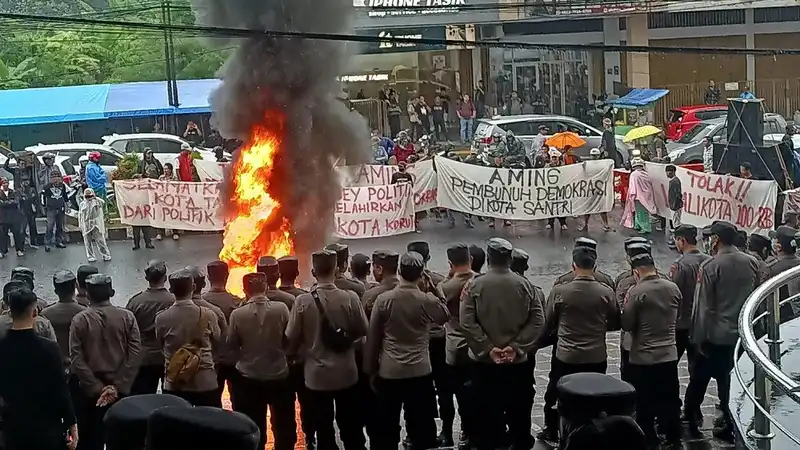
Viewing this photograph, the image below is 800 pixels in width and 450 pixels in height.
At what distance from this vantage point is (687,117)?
27.2m

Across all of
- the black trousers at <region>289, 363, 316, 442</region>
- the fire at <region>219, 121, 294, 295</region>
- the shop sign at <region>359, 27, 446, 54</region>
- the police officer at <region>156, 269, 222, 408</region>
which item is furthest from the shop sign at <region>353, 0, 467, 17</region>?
the police officer at <region>156, 269, 222, 408</region>

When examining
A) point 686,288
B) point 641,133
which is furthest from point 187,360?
point 641,133

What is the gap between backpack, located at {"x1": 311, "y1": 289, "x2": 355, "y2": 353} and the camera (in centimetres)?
799

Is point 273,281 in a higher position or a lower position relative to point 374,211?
higher

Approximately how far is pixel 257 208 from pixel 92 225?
592 centimetres

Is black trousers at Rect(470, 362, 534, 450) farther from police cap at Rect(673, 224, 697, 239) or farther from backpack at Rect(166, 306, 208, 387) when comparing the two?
backpack at Rect(166, 306, 208, 387)

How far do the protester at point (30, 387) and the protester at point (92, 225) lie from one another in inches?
405

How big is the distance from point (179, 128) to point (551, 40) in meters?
11.4

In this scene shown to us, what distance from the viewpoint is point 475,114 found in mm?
30422

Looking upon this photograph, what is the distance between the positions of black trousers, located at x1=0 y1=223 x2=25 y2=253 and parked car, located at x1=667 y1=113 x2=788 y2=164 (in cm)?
1251

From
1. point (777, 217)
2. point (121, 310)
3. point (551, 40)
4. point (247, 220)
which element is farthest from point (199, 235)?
point (551, 40)

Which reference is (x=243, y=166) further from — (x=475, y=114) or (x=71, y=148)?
(x=475, y=114)

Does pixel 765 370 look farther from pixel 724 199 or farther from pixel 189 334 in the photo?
pixel 724 199

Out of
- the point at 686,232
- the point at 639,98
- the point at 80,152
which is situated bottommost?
the point at 686,232
